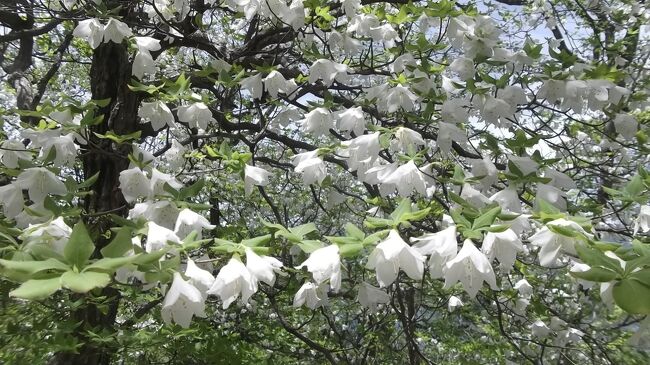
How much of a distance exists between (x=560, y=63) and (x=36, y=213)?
2205 millimetres

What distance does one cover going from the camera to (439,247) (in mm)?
1356

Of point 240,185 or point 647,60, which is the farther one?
point 240,185

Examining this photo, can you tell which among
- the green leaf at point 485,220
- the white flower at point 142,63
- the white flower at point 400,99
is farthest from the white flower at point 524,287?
the white flower at point 142,63

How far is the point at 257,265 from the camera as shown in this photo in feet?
4.43

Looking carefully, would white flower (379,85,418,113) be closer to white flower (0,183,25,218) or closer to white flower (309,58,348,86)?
white flower (309,58,348,86)

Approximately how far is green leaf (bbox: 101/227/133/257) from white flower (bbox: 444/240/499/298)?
2.47ft

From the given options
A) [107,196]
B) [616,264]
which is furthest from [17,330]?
[616,264]

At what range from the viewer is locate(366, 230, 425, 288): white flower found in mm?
1287

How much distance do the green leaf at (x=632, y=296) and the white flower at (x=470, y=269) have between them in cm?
32

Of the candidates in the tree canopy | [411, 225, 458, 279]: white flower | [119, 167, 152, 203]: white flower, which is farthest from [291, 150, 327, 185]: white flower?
[411, 225, 458, 279]: white flower

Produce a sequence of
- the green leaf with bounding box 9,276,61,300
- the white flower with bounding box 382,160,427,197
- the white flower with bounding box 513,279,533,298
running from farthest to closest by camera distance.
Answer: the white flower with bounding box 513,279,533,298, the white flower with bounding box 382,160,427,197, the green leaf with bounding box 9,276,61,300

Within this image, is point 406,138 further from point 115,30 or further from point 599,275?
point 115,30

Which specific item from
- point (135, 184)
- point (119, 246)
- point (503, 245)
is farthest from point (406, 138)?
point (119, 246)

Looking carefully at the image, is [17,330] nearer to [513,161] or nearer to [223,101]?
[223,101]
